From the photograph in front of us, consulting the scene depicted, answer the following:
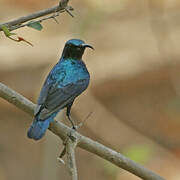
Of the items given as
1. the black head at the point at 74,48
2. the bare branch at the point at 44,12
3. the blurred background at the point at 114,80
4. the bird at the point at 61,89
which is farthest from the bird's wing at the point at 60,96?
the blurred background at the point at 114,80

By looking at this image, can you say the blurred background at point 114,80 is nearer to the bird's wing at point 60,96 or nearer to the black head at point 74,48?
the black head at point 74,48

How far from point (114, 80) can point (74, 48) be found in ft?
12.2

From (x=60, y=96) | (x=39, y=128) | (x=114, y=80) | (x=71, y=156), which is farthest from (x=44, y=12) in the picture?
(x=114, y=80)

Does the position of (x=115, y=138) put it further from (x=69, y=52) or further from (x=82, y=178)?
(x=69, y=52)

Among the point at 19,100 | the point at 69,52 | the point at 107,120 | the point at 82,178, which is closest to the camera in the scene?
the point at 19,100

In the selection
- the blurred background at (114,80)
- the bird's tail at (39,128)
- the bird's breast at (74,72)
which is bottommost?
the blurred background at (114,80)

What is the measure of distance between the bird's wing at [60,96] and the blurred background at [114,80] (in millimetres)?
3397

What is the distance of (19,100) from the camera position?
11.1 feet

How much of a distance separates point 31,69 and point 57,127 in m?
4.94

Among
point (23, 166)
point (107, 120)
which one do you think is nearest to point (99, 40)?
point (107, 120)

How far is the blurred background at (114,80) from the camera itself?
8180mm

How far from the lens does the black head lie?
15.3 ft

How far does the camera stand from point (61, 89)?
14.2 ft

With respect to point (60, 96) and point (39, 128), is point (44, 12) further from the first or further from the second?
point (60, 96)
